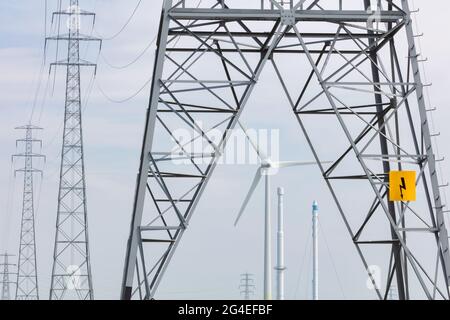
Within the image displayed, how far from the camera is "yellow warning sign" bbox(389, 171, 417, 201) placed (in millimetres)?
30094

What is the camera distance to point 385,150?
33219mm

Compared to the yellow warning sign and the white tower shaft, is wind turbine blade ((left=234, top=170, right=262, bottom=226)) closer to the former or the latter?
the white tower shaft

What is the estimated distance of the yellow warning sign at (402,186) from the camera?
30.1 meters

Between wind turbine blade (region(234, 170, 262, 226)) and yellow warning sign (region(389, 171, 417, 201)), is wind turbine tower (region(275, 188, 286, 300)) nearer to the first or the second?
wind turbine blade (region(234, 170, 262, 226))

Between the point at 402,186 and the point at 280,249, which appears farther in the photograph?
the point at 280,249

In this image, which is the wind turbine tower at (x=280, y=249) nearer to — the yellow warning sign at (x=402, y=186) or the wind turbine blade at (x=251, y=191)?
the wind turbine blade at (x=251, y=191)

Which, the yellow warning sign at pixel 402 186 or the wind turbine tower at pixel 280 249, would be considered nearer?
the yellow warning sign at pixel 402 186

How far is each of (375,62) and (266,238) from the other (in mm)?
6556

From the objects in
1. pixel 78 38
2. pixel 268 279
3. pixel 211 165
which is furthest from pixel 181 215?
pixel 78 38

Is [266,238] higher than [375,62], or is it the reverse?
[375,62]

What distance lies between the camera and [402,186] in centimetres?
3034

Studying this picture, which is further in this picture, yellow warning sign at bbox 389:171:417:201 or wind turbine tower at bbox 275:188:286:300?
wind turbine tower at bbox 275:188:286:300
